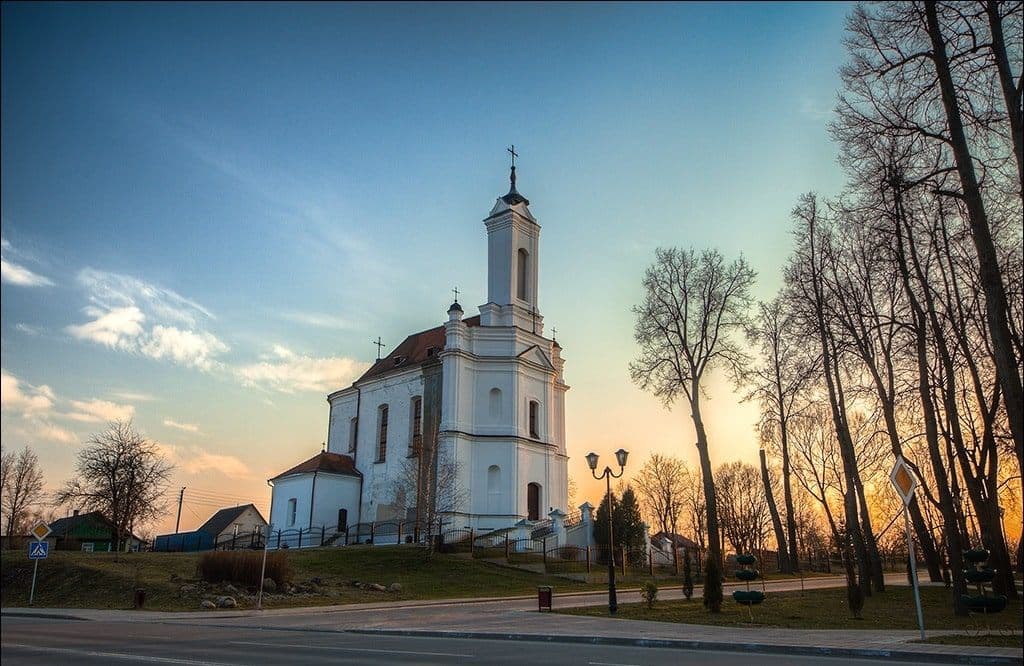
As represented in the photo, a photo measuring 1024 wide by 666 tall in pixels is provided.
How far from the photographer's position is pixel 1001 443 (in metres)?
23.8

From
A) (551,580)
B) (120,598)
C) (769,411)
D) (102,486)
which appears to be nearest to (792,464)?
(769,411)

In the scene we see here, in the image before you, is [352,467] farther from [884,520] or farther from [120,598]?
[884,520]

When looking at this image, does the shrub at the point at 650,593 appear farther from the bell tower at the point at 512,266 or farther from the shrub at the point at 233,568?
the bell tower at the point at 512,266

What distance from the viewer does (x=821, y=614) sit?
19281 millimetres

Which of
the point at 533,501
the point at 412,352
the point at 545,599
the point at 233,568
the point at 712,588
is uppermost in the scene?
the point at 412,352

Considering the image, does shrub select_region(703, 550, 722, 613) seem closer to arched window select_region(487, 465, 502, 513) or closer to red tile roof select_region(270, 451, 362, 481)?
arched window select_region(487, 465, 502, 513)

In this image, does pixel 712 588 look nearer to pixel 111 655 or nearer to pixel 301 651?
pixel 301 651

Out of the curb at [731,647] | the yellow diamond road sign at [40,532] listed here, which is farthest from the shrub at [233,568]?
the curb at [731,647]

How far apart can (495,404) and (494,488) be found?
550 centimetres

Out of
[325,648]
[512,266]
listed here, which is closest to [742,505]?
[512,266]

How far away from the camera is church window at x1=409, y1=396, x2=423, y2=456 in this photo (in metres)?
47.8

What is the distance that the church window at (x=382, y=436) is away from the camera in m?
51.7

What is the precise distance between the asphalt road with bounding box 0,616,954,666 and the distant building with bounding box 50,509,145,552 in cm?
3582

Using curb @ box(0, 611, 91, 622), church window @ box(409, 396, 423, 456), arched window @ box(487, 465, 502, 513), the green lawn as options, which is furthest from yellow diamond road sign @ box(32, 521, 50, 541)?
arched window @ box(487, 465, 502, 513)
